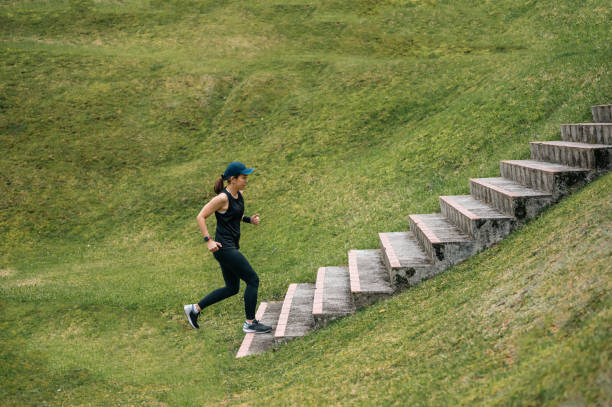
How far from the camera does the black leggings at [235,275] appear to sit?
713cm

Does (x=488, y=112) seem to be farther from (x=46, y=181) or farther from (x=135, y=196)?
(x=46, y=181)

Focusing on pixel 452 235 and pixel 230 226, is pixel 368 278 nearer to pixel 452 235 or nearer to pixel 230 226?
pixel 452 235

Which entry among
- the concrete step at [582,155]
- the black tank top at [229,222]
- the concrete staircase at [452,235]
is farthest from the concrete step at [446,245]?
the black tank top at [229,222]

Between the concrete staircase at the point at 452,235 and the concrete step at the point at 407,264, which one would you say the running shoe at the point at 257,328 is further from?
the concrete step at the point at 407,264

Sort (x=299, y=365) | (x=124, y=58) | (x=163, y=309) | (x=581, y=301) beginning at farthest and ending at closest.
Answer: (x=124, y=58) → (x=163, y=309) → (x=299, y=365) → (x=581, y=301)

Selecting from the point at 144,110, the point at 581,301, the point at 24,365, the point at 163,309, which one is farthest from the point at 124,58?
the point at 581,301

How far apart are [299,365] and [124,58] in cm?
2381

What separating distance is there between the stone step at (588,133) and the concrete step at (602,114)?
22.3 inches

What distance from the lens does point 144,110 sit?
21891 millimetres

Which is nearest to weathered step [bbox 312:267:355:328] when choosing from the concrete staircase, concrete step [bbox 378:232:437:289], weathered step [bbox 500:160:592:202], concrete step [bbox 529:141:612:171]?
the concrete staircase

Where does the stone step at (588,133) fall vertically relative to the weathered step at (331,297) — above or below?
above

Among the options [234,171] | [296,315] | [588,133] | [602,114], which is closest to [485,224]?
[588,133]

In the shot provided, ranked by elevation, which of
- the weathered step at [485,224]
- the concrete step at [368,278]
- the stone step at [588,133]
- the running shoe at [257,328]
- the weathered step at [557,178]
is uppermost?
the stone step at [588,133]

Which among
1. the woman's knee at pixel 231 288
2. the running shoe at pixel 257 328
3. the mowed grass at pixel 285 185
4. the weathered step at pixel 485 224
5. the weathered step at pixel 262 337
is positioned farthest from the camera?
the running shoe at pixel 257 328
